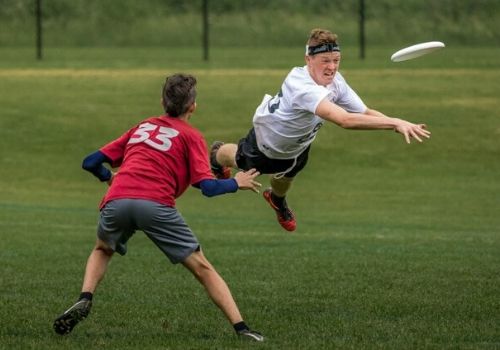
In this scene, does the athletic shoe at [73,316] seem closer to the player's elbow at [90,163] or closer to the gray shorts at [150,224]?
the gray shorts at [150,224]

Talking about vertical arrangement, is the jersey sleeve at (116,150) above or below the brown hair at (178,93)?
below

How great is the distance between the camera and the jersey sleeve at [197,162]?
7949 millimetres

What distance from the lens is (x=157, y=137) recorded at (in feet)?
26.4

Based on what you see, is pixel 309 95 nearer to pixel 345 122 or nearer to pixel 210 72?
pixel 345 122

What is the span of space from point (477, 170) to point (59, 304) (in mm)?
16062

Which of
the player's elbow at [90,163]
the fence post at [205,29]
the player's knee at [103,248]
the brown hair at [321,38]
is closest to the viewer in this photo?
the player's elbow at [90,163]

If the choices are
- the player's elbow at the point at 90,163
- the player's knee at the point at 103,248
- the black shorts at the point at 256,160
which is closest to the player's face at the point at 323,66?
the black shorts at the point at 256,160

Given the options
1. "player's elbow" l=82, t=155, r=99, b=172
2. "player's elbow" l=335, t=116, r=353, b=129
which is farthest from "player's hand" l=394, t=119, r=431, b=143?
"player's elbow" l=82, t=155, r=99, b=172

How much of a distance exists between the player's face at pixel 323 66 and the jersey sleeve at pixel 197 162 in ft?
6.24

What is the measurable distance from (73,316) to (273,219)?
1156 cm

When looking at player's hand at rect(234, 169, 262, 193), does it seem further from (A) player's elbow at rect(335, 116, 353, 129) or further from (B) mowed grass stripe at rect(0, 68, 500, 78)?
(B) mowed grass stripe at rect(0, 68, 500, 78)

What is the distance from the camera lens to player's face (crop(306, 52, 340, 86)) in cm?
952

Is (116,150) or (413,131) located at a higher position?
(413,131)

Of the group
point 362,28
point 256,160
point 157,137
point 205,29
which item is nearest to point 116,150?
point 157,137
